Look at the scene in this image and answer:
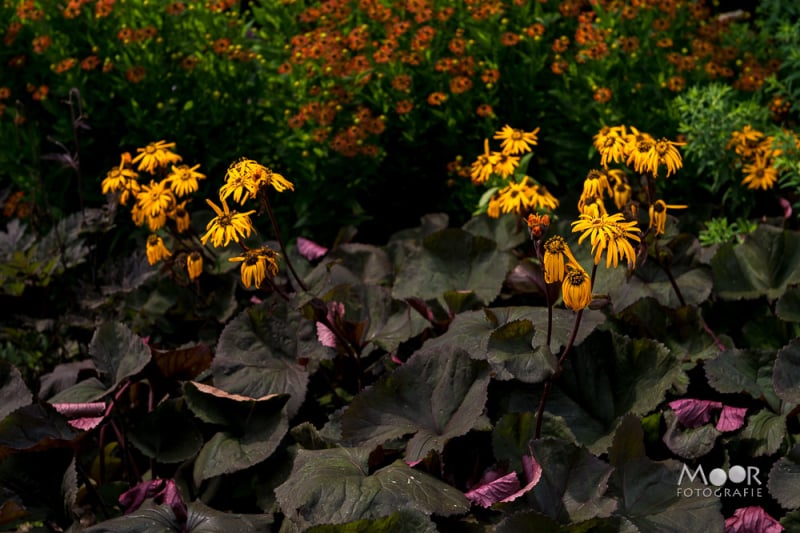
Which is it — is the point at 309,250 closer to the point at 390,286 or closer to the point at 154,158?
the point at 390,286

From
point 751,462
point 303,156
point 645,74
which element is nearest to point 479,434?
point 751,462

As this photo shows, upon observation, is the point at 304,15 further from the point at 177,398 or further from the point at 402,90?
the point at 177,398

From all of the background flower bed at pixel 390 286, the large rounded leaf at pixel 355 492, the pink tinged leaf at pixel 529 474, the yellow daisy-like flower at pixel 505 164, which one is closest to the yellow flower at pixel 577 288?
the background flower bed at pixel 390 286

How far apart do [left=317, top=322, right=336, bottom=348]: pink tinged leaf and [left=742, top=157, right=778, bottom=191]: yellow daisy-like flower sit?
62.4 inches

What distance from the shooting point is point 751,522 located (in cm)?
196

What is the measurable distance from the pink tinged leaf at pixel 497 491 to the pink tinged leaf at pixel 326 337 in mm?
654

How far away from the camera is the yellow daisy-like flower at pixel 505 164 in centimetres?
265

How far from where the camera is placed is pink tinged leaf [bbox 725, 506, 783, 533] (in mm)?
1939

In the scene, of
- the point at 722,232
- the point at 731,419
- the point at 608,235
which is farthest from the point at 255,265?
the point at 722,232

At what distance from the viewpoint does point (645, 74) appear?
11.7ft

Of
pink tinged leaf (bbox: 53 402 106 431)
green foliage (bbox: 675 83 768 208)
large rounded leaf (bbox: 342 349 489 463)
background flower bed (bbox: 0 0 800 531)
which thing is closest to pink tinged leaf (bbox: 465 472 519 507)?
background flower bed (bbox: 0 0 800 531)

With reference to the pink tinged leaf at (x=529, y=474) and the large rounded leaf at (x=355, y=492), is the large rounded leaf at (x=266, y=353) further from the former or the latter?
the pink tinged leaf at (x=529, y=474)

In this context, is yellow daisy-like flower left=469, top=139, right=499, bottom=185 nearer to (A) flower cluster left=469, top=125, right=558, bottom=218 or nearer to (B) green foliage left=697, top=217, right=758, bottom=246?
(A) flower cluster left=469, top=125, right=558, bottom=218

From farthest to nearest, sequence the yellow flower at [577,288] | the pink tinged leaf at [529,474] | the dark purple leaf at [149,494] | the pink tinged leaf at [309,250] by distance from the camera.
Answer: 1. the pink tinged leaf at [309,250]
2. the dark purple leaf at [149,494]
3. the pink tinged leaf at [529,474]
4. the yellow flower at [577,288]
